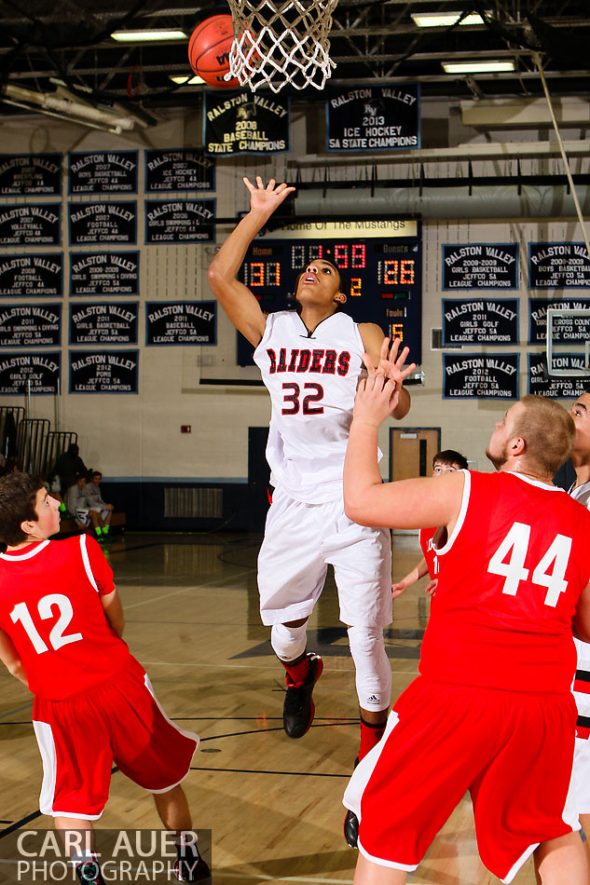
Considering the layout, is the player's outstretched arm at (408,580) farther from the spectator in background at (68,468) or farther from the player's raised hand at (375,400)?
the spectator in background at (68,468)

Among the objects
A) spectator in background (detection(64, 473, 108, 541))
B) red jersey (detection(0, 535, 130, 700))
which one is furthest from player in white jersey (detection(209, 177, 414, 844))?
spectator in background (detection(64, 473, 108, 541))

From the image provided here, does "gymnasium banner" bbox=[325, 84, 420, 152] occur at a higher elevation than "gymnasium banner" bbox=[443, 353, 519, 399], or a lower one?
higher

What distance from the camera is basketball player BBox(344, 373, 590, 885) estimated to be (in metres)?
2.47

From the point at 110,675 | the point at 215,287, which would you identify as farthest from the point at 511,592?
the point at 215,287

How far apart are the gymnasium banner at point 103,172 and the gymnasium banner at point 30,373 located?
120 inches

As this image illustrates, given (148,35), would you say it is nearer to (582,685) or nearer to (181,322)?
(181,322)

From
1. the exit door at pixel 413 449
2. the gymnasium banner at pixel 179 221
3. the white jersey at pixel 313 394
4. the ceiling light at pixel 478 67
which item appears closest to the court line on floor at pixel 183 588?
the exit door at pixel 413 449

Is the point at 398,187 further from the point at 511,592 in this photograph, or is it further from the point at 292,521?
the point at 511,592

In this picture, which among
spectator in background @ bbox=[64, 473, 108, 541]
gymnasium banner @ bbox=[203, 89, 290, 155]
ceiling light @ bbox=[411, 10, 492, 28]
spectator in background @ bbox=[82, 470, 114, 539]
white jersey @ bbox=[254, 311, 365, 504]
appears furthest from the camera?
spectator in background @ bbox=[82, 470, 114, 539]

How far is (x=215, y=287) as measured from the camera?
15.7 feet

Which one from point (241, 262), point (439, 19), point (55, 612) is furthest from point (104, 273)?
point (55, 612)

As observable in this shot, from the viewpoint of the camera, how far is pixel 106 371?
1834 cm

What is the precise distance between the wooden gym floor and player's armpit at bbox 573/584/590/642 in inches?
55.2

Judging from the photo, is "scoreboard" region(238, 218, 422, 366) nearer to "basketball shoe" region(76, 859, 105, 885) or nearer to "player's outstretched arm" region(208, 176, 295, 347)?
"player's outstretched arm" region(208, 176, 295, 347)
